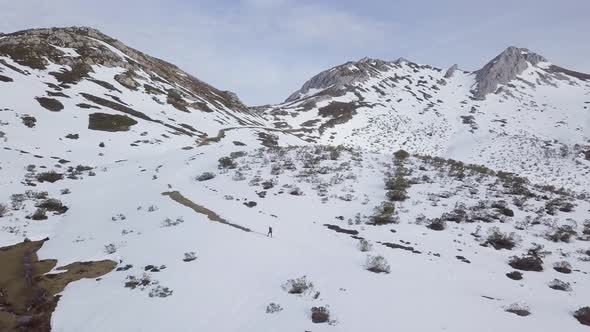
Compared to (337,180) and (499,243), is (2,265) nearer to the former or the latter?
(337,180)

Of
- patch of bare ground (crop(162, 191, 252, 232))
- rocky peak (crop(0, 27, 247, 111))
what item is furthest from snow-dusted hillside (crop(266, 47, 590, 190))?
patch of bare ground (crop(162, 191, 252, 232))

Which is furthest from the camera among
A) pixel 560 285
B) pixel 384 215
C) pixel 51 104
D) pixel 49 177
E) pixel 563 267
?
pixel 51 104

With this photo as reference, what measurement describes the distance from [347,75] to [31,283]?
15830 cm

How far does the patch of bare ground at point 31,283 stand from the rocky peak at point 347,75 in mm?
140960

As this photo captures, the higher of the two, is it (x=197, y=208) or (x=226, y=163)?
(x=226, y=163)

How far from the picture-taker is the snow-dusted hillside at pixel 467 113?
74125mm

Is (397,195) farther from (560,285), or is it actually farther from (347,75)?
(347,75)

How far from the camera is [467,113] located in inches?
4865

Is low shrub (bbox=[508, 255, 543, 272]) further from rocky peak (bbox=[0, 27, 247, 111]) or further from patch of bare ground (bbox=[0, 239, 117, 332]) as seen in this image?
rocky peak (bbox=[0, 27, 247, 111])

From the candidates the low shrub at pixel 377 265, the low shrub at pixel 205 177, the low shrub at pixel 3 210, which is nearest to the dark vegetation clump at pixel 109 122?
the low shrub at pixel 205 177

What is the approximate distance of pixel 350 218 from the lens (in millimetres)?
23062

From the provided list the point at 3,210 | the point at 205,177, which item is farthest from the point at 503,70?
the point at 3,210

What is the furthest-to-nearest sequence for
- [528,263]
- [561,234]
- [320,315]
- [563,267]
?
[561,234] → [528,263] → [563,267] → [320,315]

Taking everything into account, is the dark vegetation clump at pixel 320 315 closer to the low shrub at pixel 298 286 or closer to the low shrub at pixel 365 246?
the low shrub at pixel 298 286
